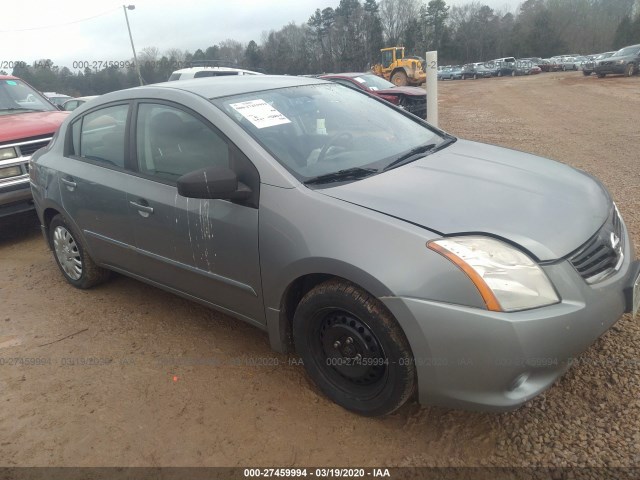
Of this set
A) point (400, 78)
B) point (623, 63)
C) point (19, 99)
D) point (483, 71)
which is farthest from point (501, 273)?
point (483, 71)

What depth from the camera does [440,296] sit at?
2021 mm

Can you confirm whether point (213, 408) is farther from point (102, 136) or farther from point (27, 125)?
point (27, 125)

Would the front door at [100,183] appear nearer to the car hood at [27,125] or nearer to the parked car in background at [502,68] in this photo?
the car hood at [27,125]

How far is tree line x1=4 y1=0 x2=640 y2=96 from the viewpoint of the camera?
47.9 meters

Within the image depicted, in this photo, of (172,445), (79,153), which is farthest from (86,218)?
(172,445)

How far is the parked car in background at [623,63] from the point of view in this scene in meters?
25.4

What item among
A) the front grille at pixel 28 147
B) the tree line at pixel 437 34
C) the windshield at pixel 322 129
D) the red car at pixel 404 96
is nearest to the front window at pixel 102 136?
the windshield at pixel 322 129

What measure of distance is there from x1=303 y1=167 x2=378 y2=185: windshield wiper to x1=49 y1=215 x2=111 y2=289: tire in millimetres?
2324

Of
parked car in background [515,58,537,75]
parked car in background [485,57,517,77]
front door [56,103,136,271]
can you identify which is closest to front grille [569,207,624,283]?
front door [56,103,136,271]

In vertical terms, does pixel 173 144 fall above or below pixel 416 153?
above

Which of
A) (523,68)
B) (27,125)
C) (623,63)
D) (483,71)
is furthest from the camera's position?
(483,71)

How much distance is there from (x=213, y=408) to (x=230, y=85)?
6.58 feet

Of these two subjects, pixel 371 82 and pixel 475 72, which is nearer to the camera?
pixel 371 82

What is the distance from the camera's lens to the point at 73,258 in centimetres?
417
